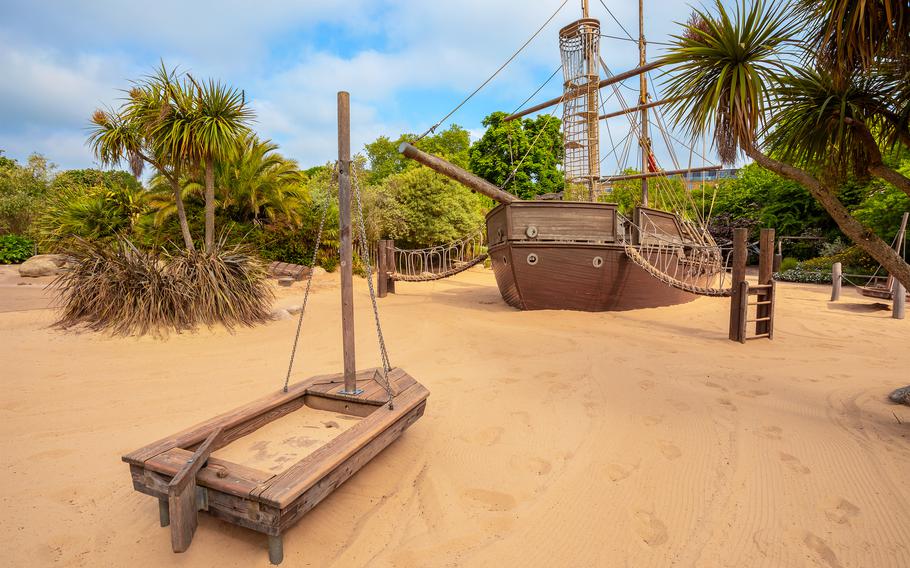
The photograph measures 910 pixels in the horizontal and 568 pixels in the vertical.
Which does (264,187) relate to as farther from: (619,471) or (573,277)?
(619,471)

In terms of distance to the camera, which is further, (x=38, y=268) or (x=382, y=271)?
→ (x=38, y=268)

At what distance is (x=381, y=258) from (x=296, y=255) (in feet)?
16.9

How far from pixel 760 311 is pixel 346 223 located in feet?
22.9

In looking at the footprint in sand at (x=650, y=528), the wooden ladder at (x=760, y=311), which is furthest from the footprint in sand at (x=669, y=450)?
the wooden ladder at (x=760, y=311)

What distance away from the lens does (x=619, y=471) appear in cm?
297

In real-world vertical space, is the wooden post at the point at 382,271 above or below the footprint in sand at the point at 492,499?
above

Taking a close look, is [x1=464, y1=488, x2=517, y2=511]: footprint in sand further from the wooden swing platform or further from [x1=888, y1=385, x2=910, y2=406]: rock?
[x1=888, y1=385, x2=910, y2=406]: rock

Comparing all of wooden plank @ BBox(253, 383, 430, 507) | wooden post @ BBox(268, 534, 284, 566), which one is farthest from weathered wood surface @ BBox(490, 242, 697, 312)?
wooden post @ BBox(268, 534, 284, 566)

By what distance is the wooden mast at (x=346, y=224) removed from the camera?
10.4 feet

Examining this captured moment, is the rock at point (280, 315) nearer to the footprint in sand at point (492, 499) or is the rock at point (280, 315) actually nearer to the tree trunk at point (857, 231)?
the footprint in sand at point (492, 499)

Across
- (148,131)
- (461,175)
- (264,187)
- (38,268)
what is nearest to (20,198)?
(38,268)

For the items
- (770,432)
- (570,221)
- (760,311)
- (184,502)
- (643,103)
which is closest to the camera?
(184,502)

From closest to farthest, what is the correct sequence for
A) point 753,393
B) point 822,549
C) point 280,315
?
1. point 822,549
2. point 753,393
3. point 280,315

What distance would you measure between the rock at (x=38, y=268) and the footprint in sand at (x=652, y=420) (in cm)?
1812
